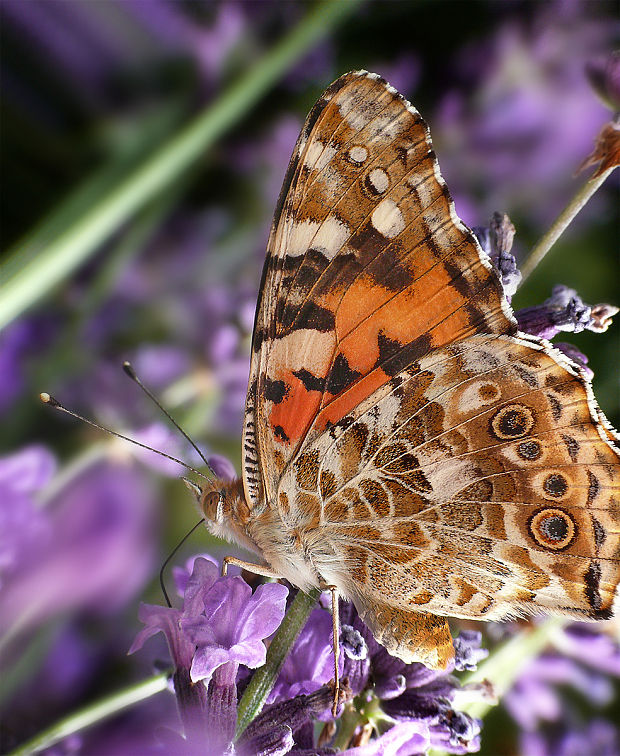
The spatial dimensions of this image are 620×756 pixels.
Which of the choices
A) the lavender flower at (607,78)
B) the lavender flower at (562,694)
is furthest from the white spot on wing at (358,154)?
the lavender flower at (562,694)

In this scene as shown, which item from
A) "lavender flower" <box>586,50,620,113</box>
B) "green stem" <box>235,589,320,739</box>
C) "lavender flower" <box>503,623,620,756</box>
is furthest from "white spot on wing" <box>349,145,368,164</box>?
"lavender flower" <box>503,623,620,756</box>

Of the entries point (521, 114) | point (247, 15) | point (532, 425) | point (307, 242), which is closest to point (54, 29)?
point (247, 15)

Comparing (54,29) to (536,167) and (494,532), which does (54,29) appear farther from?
(494,532)

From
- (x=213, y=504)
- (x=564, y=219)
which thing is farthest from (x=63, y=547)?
(x=564, y=219)

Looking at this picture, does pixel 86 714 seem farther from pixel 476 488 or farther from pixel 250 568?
pixel 476 488

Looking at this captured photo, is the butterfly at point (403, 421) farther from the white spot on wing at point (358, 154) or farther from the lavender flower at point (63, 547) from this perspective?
the lavender flower at point (63, 547)

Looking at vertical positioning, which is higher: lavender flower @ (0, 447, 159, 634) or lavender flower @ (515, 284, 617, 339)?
lavender flower @ (515, 284, 617, 339)

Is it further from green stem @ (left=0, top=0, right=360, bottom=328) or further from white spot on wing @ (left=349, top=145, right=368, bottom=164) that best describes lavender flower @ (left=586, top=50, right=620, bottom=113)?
green stem @ (left=0, top=0, right=360, bottom=328)
